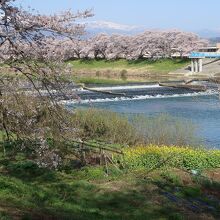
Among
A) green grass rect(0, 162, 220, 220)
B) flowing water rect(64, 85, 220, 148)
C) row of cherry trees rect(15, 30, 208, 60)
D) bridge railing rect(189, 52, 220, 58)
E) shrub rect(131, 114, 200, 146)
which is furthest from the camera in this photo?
row of cherry trees rect(15, 30, 208, 60)

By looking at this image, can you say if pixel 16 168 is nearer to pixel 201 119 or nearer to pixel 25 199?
pixel 25 199

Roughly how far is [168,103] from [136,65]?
4407cm

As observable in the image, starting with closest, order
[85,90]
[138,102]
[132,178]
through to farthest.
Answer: [132,178], [138,102], [85,90]

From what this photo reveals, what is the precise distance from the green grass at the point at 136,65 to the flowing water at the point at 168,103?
26280 millimetres

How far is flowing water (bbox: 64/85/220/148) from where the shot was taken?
105ft

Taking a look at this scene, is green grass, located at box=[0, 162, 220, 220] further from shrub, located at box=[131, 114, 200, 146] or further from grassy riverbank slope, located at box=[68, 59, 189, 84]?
grassy riverbank slope, located at box=[68, 59, 189, 84]

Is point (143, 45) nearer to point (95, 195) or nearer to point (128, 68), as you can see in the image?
point (128, 68)

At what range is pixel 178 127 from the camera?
75.5 feet

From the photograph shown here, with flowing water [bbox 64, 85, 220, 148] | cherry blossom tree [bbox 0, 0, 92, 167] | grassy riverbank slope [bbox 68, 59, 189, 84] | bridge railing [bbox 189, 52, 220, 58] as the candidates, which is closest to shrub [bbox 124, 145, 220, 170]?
cherry blossom tree [bbox 0, 0, 92, 167]

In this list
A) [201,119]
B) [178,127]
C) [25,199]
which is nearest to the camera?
[25,199]

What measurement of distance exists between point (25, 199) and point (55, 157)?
5.53 ft

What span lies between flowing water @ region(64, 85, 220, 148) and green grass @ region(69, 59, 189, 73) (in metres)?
26.3

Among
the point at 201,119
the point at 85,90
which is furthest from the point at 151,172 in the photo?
the point at 85,90

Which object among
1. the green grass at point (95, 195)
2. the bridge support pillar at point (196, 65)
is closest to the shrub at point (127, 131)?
the green grass at point (95, 195)
